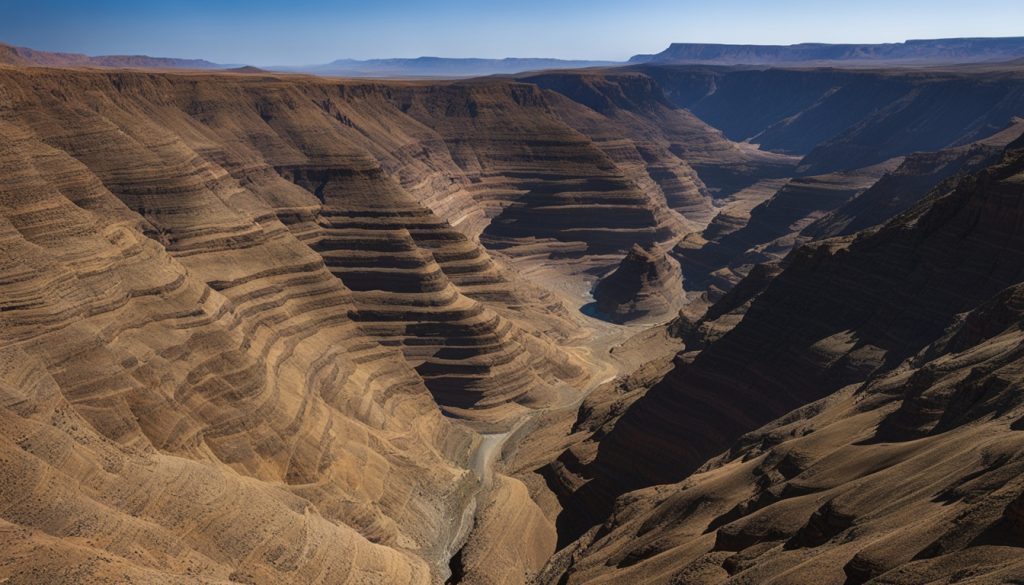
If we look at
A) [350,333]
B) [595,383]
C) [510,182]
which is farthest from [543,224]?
[350,333]

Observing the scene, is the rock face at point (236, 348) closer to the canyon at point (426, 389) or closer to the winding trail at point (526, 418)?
the canyon at point (426, 389)

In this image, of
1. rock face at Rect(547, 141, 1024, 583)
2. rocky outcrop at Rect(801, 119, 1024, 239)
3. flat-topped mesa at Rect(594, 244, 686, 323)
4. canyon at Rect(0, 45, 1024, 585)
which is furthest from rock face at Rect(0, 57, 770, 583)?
rocky outcrop at Rect(801, 119, 1024, 239)

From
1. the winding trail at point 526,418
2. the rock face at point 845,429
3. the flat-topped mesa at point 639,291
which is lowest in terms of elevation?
the winding trail at point 526,418

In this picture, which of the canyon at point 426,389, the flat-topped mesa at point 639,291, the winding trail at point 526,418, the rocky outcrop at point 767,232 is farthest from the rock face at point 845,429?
the rocky outcrop at point 767,232

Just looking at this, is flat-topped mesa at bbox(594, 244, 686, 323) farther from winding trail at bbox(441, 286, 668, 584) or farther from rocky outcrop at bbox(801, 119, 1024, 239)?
rocky outcrop at bbox(801, 119, 1024, 239)

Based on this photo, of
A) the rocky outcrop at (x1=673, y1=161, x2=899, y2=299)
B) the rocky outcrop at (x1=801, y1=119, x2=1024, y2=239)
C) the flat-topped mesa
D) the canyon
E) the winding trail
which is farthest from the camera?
the rocky outcrop at (x1=673, y1=161, x2=899, y2=299)

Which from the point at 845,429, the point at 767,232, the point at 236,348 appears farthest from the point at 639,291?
the point at 845,429
